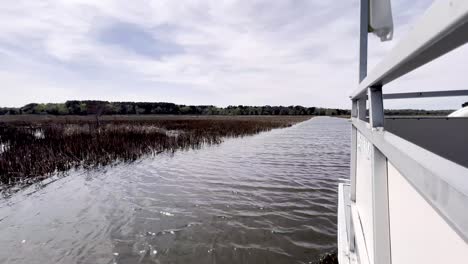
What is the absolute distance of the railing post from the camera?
1.30m

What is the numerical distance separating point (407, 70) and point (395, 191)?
0.50m

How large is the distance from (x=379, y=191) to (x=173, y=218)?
186 inches

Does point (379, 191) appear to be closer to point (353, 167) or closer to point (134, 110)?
point (353, 167)

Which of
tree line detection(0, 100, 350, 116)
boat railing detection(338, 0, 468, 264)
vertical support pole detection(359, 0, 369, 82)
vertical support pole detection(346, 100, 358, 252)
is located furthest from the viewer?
tree line detection(0, 100, 350, 116)

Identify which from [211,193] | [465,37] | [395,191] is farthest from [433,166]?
[211,193]

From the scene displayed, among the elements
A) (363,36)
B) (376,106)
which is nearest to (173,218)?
(363,36)

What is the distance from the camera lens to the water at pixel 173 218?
165 inches

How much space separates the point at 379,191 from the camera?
133 cm

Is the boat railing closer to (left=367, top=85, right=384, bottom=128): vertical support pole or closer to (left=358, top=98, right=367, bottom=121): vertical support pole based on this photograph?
(left=367, top=85, right=384, bottom=128): vertical support pole

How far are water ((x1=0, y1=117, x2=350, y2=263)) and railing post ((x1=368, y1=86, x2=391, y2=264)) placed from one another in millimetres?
2921

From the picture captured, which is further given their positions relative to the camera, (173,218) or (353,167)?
(173,218)

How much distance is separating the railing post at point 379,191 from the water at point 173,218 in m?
2.92

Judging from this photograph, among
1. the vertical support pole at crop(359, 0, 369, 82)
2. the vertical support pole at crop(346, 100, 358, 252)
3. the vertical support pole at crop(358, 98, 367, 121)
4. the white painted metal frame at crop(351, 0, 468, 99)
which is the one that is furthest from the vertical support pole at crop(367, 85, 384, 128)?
the vertical support pole at crop(346, 100, 358, 252)

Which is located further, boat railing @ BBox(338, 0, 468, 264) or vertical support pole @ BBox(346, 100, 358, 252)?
vertical support pole @ BBox(346, 100, 358, 252)
